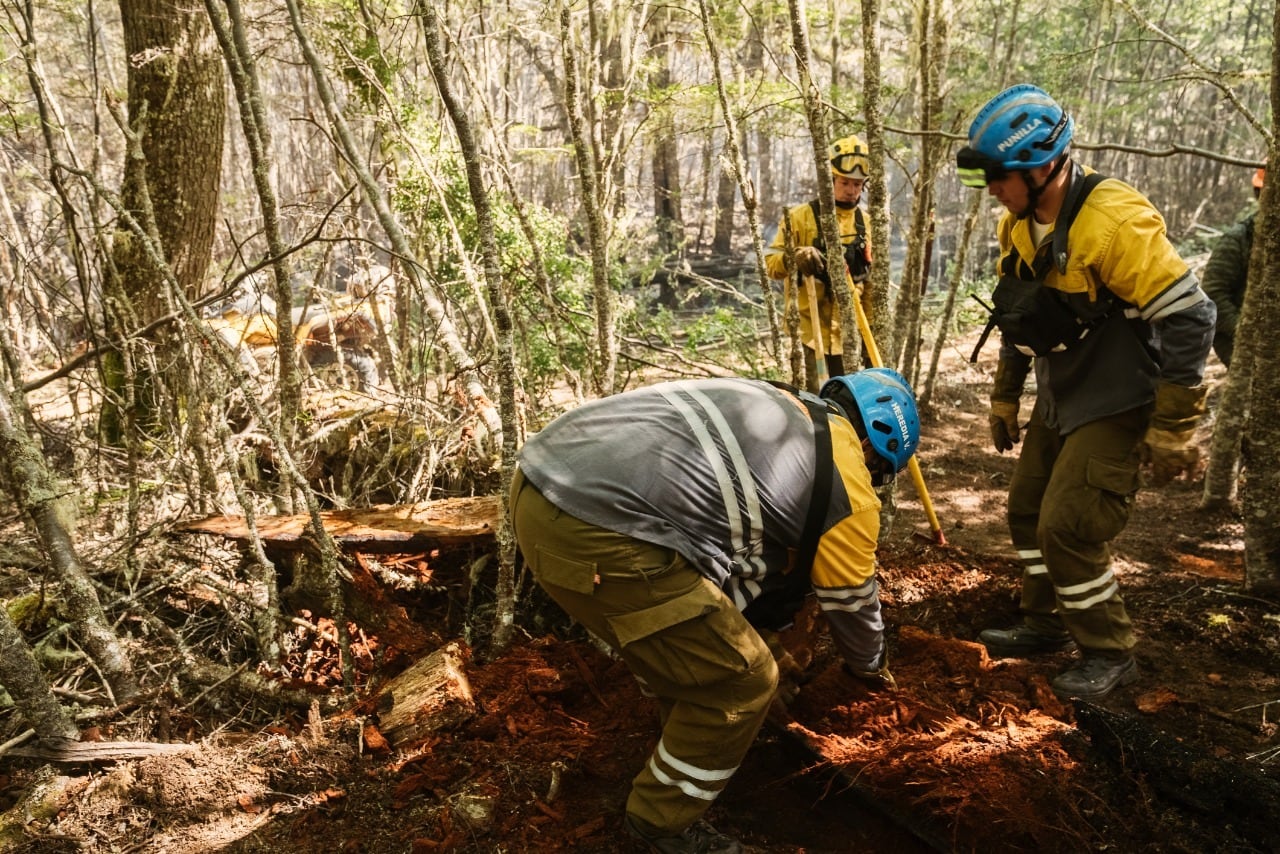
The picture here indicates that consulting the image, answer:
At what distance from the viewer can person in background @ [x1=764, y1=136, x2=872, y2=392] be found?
5.73 meters

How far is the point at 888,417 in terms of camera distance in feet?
8.92

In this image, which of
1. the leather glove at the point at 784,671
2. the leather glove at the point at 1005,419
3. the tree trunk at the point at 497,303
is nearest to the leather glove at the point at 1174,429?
the leather glove at the point at 1005,419

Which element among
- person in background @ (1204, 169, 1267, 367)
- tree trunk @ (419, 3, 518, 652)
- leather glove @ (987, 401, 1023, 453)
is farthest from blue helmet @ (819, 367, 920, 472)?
person in background @ (1204, 169, 1267, 367)

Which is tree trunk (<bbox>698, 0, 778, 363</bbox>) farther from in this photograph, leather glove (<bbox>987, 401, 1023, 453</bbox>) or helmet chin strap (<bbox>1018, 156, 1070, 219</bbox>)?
helmet chin strap (<bbox>1018, 156, 1070, 219</bbox>)

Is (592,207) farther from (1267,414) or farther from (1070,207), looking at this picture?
(1267,414)

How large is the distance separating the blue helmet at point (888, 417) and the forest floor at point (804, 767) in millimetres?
1038

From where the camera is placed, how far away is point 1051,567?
130 inches

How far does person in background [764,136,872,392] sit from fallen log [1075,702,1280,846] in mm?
3445

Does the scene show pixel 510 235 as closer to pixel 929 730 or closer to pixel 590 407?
pixel 590 407

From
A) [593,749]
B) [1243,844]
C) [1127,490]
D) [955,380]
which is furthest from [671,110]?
[1243,844]

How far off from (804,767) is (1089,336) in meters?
2.12

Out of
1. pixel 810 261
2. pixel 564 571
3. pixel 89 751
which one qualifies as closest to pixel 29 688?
pixel 89 751

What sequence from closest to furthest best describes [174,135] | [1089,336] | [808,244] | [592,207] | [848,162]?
[1089,336]
[592,207]
[174,135]
[848,162]
[808,244]

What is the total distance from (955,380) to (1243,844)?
318 inches
